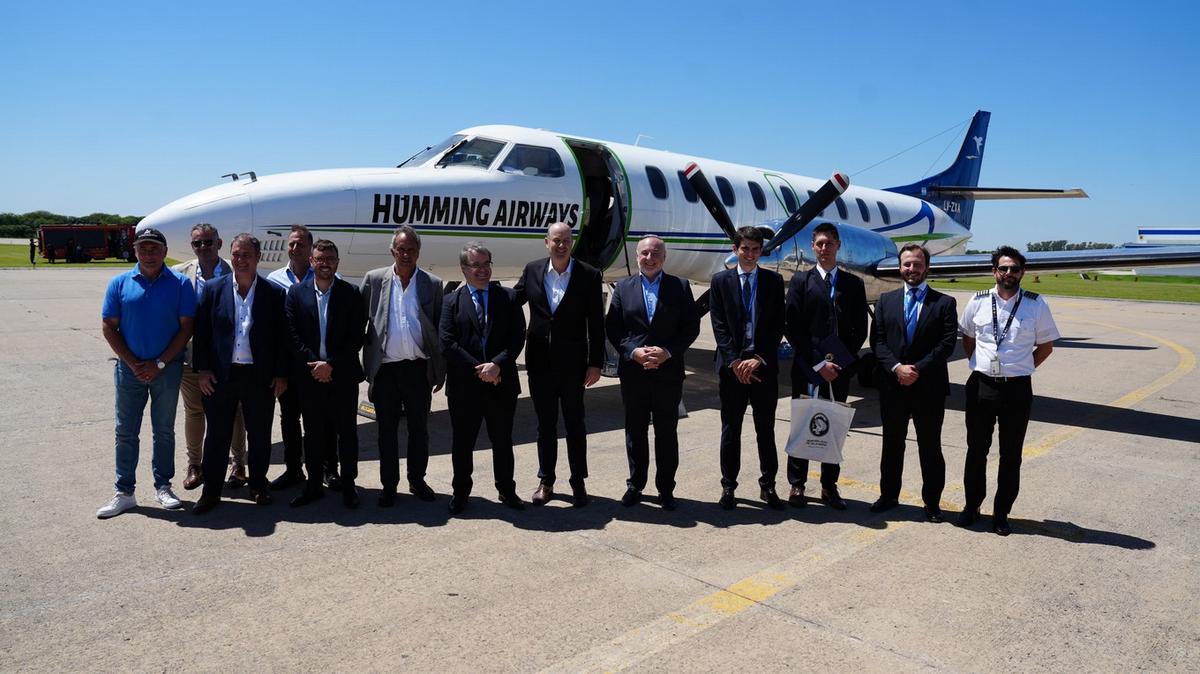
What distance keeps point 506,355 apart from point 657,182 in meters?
6.53

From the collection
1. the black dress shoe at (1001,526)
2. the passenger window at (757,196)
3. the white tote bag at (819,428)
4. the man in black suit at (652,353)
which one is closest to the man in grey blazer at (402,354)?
the man in black suit at (652,353)

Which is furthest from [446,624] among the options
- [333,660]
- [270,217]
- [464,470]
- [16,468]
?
[270,217]

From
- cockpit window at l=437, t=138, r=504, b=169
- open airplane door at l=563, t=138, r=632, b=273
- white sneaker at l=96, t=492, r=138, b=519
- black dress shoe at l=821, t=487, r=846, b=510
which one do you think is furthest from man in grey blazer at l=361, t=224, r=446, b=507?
open airplane door at l=563, t=138, r=632, b=273

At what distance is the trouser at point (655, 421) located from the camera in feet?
18.7

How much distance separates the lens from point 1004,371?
5176 mm

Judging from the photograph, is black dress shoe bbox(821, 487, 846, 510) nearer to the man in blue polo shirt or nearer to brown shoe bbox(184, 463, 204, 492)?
the man in blue polo shirt

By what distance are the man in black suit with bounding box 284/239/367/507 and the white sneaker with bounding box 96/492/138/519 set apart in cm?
106

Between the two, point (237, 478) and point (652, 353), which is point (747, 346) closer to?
→ point (652, 353)

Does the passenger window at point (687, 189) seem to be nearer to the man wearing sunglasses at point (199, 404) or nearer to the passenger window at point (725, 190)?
the passenger window at point (725, 190)

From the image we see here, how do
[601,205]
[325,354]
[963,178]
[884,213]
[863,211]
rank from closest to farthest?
[325,354], [601,205], [863,211], [884,213], [963,178]

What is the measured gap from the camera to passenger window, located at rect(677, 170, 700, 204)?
11.8 metres

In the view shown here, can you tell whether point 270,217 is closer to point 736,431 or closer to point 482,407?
point 482,407

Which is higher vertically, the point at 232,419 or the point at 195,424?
the point at 232,419

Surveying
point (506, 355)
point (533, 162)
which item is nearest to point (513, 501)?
point (506, 355)
